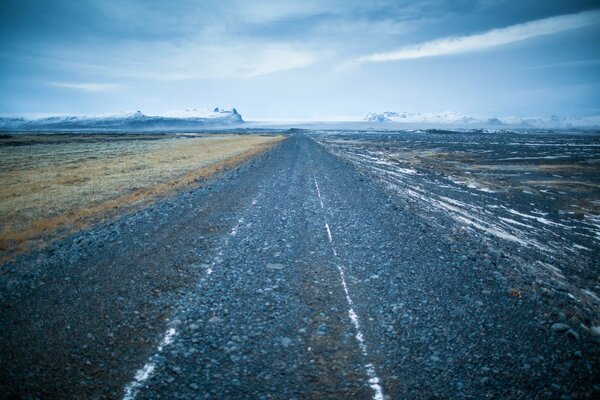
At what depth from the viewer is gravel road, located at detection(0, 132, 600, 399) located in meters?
4.59

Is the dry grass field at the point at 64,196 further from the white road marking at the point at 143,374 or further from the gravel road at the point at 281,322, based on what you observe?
the white road marking at the point at 143,374

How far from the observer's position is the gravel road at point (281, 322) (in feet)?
15.1

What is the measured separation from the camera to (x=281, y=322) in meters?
6.08

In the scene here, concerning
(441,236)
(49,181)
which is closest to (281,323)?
(441,236)

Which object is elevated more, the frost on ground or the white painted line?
the white painted line

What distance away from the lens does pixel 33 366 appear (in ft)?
15.8

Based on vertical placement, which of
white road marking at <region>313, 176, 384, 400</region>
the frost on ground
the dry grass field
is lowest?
the frost on ground

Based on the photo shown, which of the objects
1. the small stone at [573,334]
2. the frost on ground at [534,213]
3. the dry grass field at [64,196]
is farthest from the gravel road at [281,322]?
the dry grass field at [64,196]

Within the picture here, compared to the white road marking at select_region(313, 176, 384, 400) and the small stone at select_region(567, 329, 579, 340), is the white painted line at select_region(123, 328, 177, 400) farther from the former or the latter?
the small stone at select_region(567, 329, 579, 340)

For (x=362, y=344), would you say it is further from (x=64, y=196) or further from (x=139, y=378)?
(x=64, y=196)

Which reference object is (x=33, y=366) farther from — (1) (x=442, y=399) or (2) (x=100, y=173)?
(2) (x=100, y=173)

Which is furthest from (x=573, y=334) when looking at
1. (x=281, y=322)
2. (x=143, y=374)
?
(x=143, y=374)

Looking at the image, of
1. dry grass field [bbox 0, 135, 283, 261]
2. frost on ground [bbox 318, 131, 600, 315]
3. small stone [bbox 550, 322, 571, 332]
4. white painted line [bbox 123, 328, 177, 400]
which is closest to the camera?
white painted line [bbox 123, 328, 177, 400]

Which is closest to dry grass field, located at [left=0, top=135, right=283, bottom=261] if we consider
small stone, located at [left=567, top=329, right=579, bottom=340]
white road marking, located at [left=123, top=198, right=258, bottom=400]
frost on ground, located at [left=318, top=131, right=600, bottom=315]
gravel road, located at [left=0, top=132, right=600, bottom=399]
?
gravel road, located at [left=0, top=132, right=600, bottom=399]
